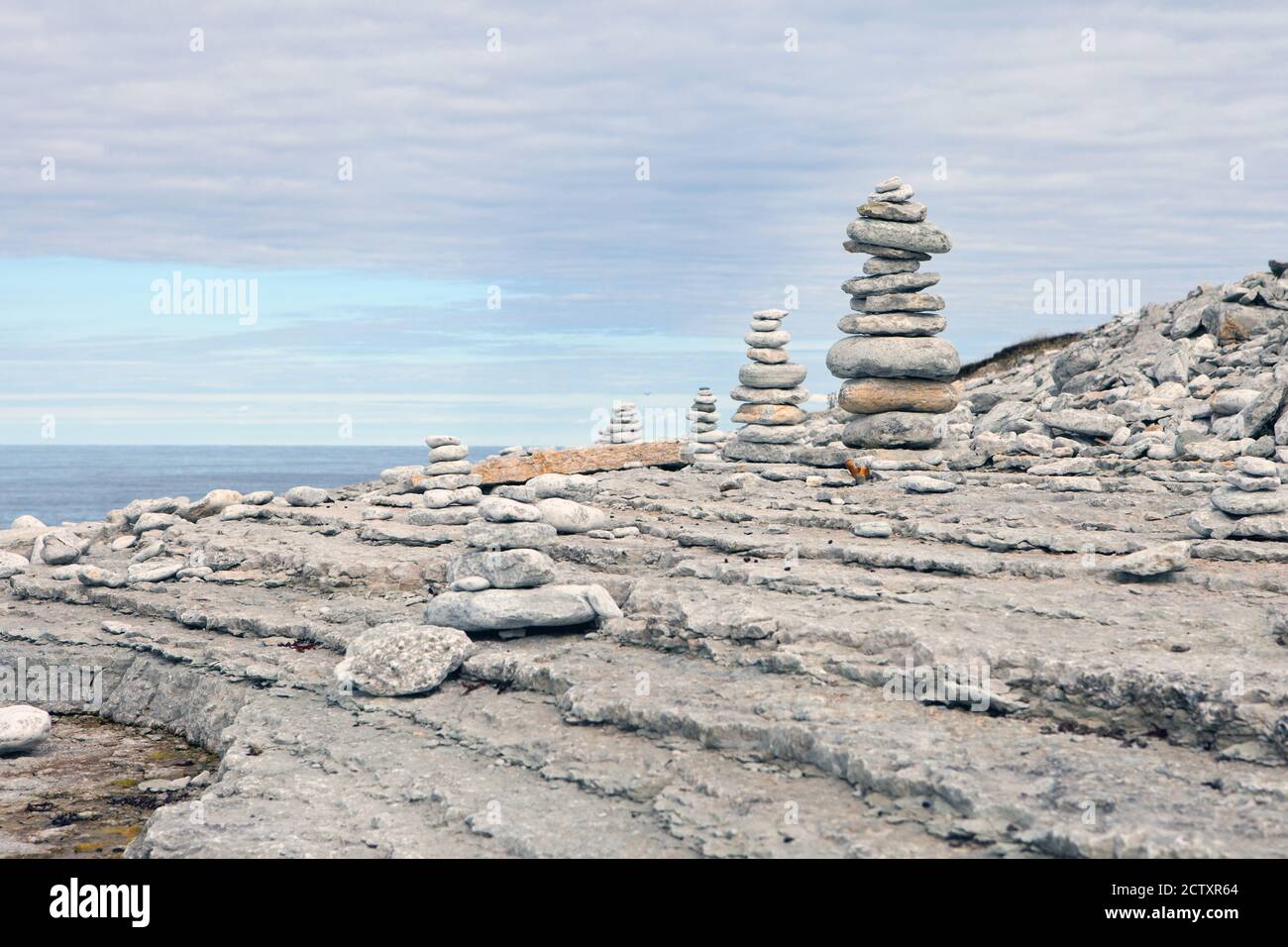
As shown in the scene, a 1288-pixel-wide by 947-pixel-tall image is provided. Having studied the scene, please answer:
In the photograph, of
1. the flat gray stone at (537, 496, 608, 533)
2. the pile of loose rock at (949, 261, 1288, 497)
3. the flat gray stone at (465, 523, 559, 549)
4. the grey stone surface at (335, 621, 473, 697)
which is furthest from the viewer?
the pile of loose rock at (949, 261, 1288, 497)

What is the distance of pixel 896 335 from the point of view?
76.7ft

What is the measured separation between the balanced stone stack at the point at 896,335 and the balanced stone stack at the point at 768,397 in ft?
6.38

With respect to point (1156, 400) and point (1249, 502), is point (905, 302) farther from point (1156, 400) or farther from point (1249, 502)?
point (1249, 502)

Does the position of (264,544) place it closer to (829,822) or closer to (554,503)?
(554,503)

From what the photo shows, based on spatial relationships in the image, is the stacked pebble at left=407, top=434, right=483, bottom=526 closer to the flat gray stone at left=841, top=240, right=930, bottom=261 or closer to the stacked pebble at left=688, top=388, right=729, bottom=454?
the flat gray stone at left=841, top=240, right=930, bottom=261

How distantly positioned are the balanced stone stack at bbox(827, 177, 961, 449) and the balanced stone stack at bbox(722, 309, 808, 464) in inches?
76.5

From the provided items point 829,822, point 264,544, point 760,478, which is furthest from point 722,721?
point 760,478

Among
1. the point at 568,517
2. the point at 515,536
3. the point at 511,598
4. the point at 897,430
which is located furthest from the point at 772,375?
the point at 511,598

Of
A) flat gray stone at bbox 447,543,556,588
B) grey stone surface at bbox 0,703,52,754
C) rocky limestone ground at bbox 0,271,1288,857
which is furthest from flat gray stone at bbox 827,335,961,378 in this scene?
grey stone surface at bbox 0,703,52,754

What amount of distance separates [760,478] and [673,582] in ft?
29.5

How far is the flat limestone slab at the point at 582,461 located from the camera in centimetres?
2367

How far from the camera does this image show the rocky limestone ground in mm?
8148

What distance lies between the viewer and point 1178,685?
8969mm

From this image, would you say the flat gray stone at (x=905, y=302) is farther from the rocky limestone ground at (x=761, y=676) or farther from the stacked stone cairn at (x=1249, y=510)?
the stacked stone cairn at (x=1249, y=510)
